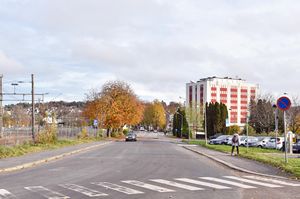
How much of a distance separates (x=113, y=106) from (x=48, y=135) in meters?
40.8

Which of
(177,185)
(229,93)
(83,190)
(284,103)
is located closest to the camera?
(83,190)

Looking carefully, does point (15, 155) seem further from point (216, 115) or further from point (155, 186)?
point (216, 115)

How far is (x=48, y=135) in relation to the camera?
132ft

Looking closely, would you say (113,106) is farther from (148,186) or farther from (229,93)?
(229,93)

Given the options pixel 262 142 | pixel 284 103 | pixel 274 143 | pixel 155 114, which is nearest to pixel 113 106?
pixel 262 142

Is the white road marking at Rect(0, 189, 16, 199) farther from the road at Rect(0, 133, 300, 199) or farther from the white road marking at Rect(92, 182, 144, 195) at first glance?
the white road marking at Rect(92, 182, 144, 195)

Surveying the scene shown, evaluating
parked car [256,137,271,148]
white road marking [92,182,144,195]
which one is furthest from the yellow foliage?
white road marking [92,182,144,195]

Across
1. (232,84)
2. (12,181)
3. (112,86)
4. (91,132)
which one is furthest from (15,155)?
(232,84)

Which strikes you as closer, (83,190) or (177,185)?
(83,190)

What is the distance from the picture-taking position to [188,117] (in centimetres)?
11038

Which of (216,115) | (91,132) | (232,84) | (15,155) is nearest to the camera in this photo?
(15,155)

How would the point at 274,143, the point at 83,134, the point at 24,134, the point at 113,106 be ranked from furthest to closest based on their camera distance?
the point at 113,106, the point at 83,134, the point at 274,143, the point at 24,134

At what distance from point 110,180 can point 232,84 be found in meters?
146

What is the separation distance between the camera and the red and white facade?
151375 millimetres
